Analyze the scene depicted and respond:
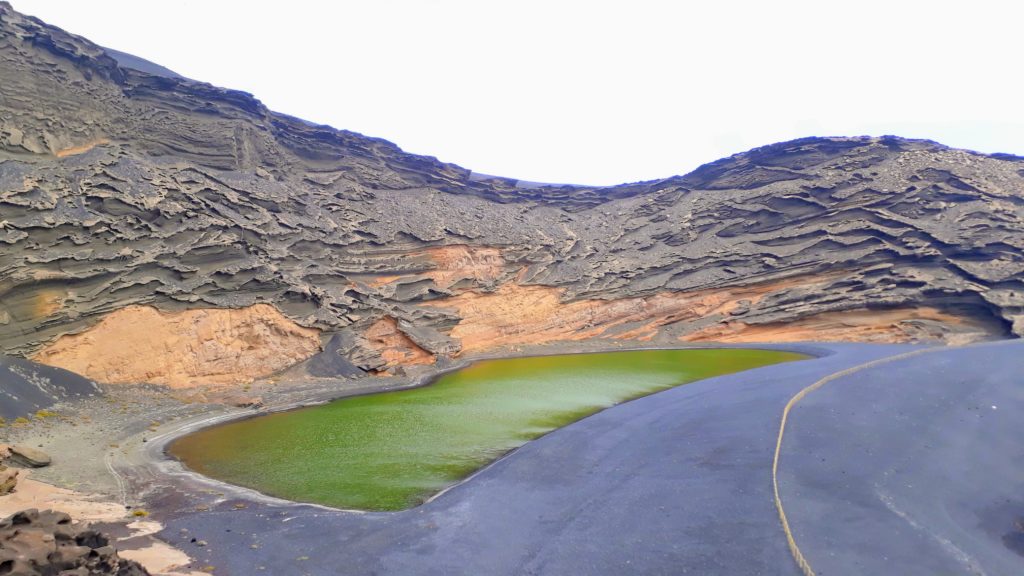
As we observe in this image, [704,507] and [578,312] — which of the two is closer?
[704,507]

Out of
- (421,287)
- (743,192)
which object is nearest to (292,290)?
(421,287)

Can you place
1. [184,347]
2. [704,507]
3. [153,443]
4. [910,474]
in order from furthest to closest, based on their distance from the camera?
[184,347], [153,443], [910,474], [704,507]

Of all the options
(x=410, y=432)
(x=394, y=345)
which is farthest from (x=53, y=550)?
(x=394, y=345)

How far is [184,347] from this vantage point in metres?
25.1

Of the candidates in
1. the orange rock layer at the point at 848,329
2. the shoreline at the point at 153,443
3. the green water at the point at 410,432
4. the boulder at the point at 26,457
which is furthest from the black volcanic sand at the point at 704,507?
the orange rock layer at the point at 848,329

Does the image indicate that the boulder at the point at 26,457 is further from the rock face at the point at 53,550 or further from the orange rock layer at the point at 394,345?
the orange rock layer at the point at 394,345

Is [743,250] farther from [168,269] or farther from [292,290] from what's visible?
[168,269]

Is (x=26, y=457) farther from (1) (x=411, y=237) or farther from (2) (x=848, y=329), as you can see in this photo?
(2) (x=848, y=329)

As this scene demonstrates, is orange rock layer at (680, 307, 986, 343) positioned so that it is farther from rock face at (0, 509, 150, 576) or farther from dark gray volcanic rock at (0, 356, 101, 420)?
rock face at (0, 509, 150, 576)

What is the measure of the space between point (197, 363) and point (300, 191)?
17238mm

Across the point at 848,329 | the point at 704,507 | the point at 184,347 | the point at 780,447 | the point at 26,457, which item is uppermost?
the point at 848,329

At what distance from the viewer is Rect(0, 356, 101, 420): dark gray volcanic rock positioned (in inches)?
717

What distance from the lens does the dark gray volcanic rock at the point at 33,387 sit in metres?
18.2

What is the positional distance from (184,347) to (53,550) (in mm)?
19760
